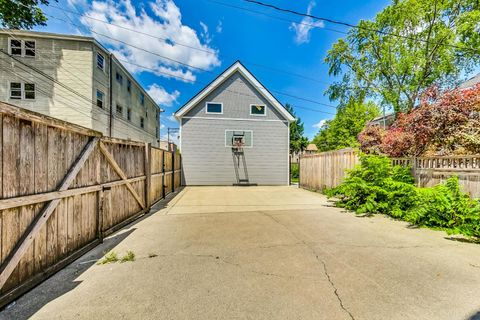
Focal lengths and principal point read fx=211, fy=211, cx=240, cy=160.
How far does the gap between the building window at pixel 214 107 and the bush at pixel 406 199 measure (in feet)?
29.2

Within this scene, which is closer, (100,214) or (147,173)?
(100,214)

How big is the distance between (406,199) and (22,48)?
1947 cm

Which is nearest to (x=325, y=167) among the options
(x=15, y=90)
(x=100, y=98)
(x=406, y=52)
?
(x=406, y=52)

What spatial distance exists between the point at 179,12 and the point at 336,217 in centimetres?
1057

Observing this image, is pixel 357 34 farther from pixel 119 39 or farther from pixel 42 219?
pixel 42 219

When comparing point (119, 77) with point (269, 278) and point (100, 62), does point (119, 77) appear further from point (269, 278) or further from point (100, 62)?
point (269, 278)

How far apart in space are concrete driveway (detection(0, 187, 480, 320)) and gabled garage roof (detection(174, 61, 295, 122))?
376 inches

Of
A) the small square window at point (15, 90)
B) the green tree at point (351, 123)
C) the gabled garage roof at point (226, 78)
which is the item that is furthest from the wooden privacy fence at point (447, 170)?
the green tree at point (351, 123)

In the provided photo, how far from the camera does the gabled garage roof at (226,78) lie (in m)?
12.8

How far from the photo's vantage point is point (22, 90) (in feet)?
39.7

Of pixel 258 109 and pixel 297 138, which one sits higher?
pixel 258 109

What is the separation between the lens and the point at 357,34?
48.6 ft

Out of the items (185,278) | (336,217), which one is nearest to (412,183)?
(336,217)

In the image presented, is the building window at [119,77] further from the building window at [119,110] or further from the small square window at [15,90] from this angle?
the small square window at [15,90]
